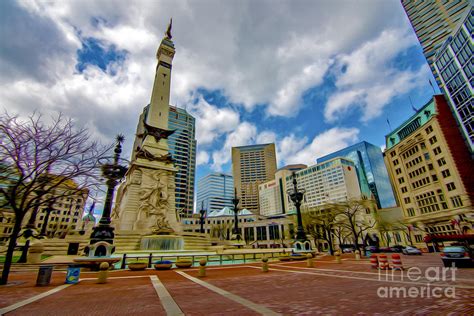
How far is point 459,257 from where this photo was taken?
12.9 metres

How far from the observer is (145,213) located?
3011 cm

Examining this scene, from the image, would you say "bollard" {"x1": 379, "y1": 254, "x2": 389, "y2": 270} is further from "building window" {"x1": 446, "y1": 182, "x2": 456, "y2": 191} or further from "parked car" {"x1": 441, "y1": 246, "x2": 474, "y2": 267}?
"building window" {"x1": 446, "y1": 182, "x2": 456, "y2": 191}

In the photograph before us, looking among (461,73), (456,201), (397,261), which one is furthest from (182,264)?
(461,73)

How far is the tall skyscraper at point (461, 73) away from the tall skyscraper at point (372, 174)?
297 feet

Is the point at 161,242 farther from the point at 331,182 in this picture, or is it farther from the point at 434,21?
the point at 331,182

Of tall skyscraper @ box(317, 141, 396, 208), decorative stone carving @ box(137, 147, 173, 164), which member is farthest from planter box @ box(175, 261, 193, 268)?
tall skyscraper @ box(317, 141, 396, 208)

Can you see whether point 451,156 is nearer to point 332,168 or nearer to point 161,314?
point 161,314

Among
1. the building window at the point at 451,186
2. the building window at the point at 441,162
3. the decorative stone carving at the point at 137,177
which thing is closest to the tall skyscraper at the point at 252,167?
the building window at the point at 441,162

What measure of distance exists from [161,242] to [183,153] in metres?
85.5

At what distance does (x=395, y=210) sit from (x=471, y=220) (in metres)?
27.5

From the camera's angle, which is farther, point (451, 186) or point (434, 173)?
point (434, 173)

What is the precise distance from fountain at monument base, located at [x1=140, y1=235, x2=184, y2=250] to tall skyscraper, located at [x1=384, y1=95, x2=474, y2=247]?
41.8m

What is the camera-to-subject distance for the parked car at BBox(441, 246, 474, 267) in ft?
42.0

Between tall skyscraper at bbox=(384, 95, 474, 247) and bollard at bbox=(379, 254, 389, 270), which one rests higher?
tall skyscraper at bbox=(384, 95, 474, 247)
